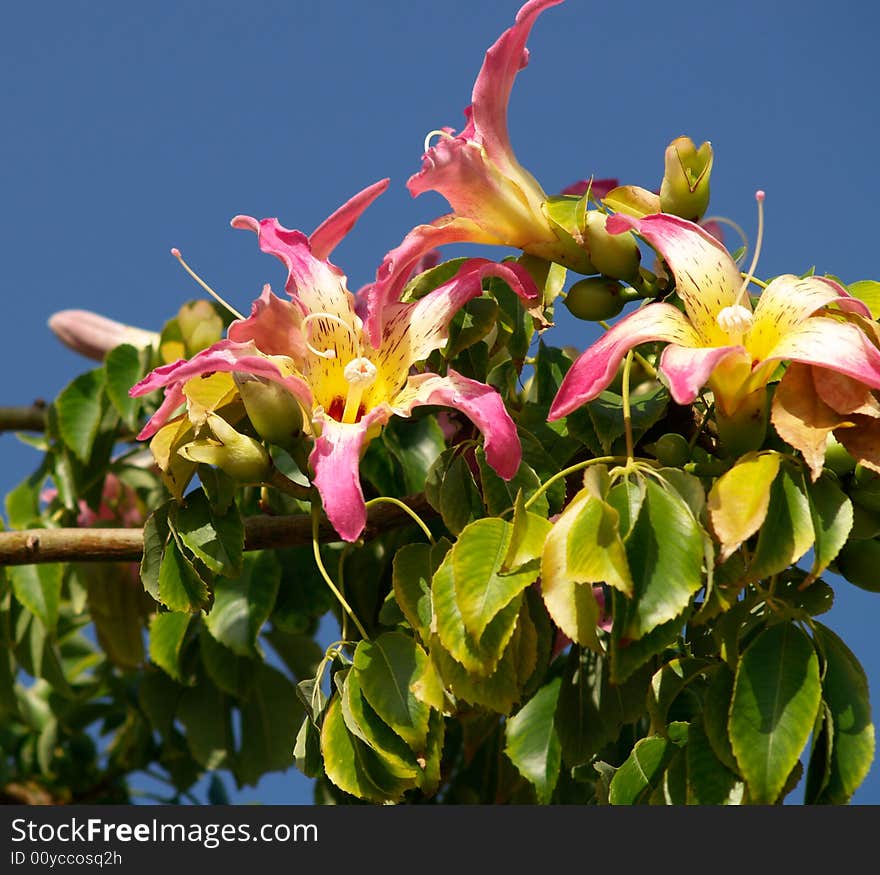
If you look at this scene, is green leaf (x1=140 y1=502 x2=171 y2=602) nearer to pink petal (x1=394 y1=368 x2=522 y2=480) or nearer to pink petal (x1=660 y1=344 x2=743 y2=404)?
pink petal (x1=394 y1=368 x2=522 y2=480)

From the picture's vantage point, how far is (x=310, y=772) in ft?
3.70

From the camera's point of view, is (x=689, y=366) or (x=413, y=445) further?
(x=413, y=445)

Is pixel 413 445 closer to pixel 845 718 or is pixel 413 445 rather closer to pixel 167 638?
pixel 167 638

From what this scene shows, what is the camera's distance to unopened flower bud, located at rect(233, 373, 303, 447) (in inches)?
43.9

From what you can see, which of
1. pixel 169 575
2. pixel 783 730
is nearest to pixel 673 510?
pixel 783 730

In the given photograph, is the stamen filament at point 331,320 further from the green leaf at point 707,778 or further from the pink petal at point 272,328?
the green leaf at point 707,778

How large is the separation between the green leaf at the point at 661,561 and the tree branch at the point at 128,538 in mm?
338

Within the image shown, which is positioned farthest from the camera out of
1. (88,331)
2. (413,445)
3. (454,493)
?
(88,331)

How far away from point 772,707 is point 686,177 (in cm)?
48

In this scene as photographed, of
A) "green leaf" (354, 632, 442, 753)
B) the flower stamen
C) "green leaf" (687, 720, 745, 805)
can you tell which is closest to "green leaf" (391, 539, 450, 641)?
"green leaf" (354, 632, 442, 753)

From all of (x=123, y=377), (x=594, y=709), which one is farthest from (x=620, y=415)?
(x=123, y=377)

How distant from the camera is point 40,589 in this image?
5.41 feet

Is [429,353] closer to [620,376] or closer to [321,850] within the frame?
[620,376]

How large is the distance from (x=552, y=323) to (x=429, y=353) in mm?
139
